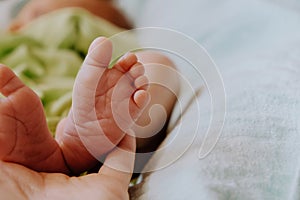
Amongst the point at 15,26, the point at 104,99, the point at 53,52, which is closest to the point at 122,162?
the point at 104,99

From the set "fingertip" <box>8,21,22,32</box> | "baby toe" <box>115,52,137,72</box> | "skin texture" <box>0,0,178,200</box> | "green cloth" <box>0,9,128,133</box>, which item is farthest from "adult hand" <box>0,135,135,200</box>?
"fingertip" <box>8,21,22,32</box>

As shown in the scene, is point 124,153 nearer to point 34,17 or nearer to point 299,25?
point 299,25

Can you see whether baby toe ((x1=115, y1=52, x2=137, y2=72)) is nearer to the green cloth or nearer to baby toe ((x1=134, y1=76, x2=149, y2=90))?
baby toe ((x1=134, y1=76, x2=149, y2=90))

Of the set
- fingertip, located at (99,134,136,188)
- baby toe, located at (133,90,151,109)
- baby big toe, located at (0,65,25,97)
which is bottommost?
fingertip, located at (99,134,136,188)

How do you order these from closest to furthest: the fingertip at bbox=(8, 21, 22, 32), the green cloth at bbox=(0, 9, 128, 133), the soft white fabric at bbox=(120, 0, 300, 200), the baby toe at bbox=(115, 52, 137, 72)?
1. the soft white fabric at bbox=(120, 0, 300, 200)
2. the baby toe at bbox=(115, 52, 137, 72)
3. the green cloth at bbox=(0, 9, 128, 133)
4. the fingertip at bbox=(8, 21, 22, 32)

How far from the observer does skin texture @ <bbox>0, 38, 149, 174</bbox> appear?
0.53 m

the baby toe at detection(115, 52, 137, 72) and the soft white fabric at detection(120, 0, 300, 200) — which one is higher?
the baby toe at detection(115, 52, 137, 72)

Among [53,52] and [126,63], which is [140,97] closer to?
[126,63]

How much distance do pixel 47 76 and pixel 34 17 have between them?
19.2 inches

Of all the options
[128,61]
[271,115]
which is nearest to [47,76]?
[128,61]

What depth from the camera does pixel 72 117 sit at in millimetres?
598

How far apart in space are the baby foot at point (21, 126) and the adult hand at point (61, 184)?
2cm

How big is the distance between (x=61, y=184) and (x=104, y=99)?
119mm

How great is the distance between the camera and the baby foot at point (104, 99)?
56 cm
